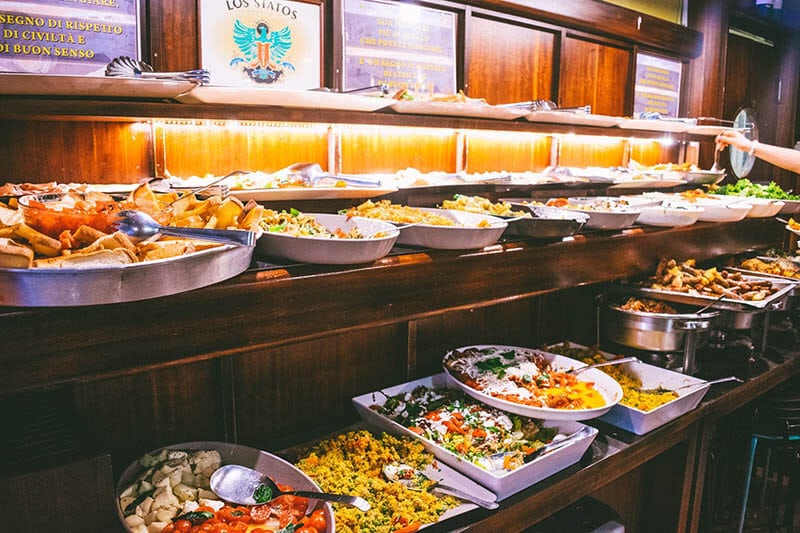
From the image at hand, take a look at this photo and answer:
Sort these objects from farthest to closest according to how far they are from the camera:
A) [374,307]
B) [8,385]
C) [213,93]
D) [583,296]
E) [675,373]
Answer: [583,296] → [675,373] → [213,93] → [374,307] → [8,385]

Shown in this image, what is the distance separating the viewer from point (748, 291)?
10.7ft

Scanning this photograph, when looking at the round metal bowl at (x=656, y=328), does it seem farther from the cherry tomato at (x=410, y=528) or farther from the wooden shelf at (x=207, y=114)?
the cherry tomato at (x=410, y=528)

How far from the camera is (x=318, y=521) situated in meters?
1.57

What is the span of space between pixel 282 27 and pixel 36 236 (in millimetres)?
2912

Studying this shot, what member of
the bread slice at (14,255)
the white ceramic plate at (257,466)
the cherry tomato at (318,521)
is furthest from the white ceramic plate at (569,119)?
the bread slice at (14,255)

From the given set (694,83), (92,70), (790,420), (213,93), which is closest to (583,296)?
(790,420)

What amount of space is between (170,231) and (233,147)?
2.36 m

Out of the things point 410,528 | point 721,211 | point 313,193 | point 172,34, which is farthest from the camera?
point 721,211

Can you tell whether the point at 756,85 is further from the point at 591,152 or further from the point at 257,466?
the point at 257,466

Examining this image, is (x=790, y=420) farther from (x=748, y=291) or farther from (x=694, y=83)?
(x=694, y=83)

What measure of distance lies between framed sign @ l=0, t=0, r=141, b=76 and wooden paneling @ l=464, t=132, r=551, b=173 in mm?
2436

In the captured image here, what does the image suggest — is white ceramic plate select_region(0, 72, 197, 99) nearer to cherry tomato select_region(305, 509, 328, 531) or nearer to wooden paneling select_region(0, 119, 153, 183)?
wooden paneling select_region(0, 119, 153, 183)

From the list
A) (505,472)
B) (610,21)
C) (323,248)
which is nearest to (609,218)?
Answer: (505,472)

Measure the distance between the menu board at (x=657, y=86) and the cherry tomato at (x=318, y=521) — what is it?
5.54 metres
